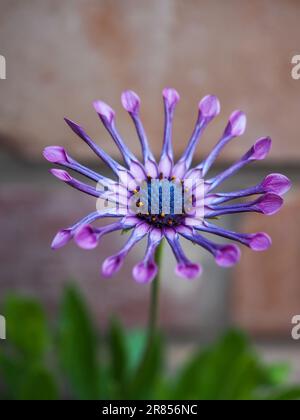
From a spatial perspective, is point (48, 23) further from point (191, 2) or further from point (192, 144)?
point (192, 144)

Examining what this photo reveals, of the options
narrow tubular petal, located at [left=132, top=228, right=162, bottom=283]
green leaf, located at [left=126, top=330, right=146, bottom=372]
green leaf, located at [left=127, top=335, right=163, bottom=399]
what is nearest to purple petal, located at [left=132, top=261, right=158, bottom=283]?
narrow tubular petal, located at [left=132, top=228, right=162, bottom=283]

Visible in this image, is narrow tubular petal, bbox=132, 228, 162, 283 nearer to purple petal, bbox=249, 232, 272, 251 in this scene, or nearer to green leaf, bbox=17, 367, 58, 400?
purple petal, bbox=249, 232, 272, 251

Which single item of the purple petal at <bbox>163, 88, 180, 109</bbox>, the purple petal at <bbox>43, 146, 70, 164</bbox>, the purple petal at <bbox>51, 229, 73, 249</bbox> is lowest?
the purple petal at <bbox>51, 229, 73, 249</bbox>

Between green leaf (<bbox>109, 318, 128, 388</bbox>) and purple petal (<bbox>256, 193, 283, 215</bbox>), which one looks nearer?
purple petal (<bbox>256, 193, 283, 215</bbox>)

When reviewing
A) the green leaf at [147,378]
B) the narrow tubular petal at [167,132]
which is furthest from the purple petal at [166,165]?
the green leaf at [147,378]

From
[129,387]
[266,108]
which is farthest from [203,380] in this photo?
[266,108]

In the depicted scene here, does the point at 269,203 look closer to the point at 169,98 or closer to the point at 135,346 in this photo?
the point at 169,98

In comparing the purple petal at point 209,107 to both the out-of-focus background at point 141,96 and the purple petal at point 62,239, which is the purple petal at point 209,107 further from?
the out-of-focus background at point 141,96

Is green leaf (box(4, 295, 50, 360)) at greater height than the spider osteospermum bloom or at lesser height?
lesser

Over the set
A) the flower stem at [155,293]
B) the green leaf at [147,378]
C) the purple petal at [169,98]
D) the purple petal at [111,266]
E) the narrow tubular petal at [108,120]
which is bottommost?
the green leaf at [147,378]
